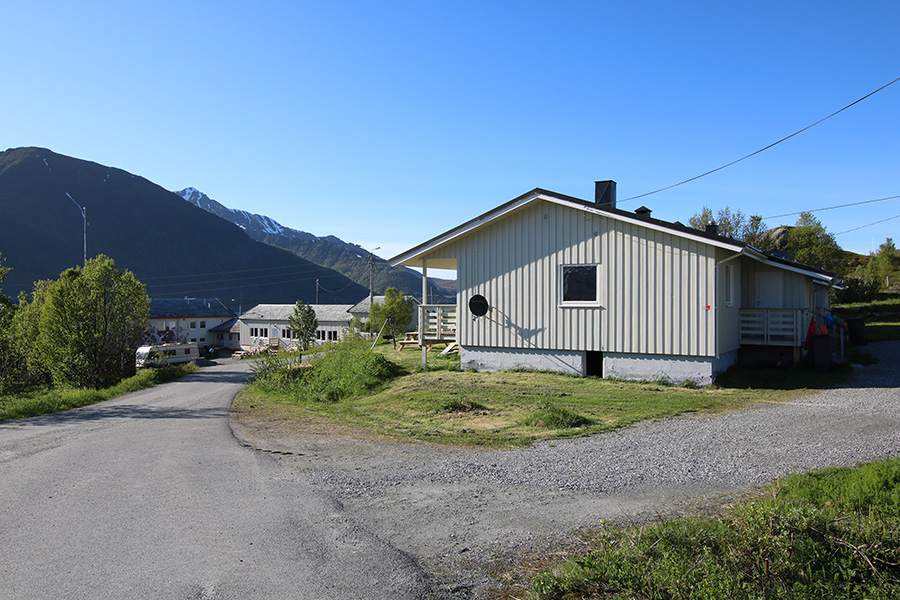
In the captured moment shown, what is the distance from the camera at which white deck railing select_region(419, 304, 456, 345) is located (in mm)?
17750

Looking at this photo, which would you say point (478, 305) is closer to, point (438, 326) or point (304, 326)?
point (438, 326)

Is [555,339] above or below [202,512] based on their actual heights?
above

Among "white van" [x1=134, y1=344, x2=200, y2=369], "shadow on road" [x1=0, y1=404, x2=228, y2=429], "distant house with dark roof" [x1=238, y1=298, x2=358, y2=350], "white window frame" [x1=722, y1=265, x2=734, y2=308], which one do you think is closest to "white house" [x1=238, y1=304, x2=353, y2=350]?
"distant house with dark roof" [x1=238, y1=298, x2=358, y2=350]

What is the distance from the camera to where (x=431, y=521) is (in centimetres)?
485

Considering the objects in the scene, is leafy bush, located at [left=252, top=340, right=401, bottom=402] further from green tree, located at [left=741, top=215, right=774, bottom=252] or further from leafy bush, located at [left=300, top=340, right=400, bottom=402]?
green tree, located at [left=741, top=215, right=774, bottom=252]

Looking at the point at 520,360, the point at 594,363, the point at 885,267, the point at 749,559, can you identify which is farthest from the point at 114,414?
the point at 885,267

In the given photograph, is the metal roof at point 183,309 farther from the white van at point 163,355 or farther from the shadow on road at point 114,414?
the shadow on road at point 114,414

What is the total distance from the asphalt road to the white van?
20599mm

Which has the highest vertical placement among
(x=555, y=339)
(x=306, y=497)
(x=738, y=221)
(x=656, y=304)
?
(x=738, y=221)

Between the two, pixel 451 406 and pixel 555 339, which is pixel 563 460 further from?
pixel 555 339

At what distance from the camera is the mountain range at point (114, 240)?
14700 cm

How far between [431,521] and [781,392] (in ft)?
35.0

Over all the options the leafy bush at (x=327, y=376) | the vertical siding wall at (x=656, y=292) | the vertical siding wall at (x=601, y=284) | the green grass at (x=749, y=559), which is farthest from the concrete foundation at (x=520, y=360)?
the green grass at (x=749, y=559)

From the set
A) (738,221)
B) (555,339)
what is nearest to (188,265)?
(738,221)
